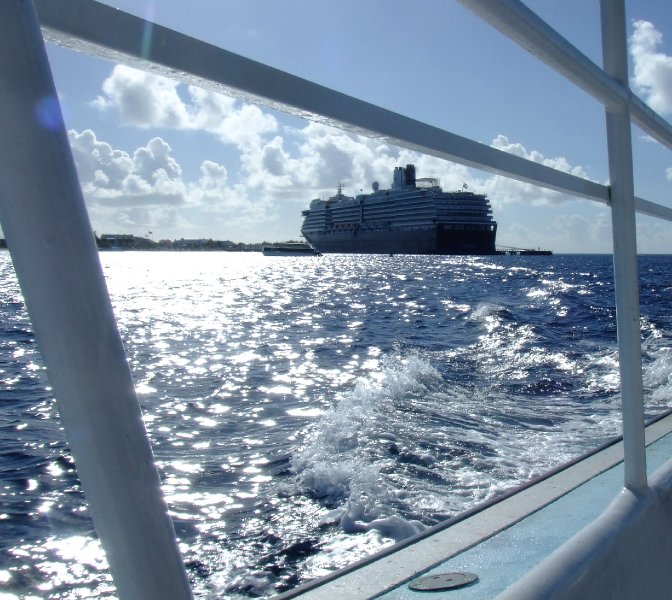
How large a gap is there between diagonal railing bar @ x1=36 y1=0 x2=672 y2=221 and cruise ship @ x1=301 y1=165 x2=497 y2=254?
5586 centimetres

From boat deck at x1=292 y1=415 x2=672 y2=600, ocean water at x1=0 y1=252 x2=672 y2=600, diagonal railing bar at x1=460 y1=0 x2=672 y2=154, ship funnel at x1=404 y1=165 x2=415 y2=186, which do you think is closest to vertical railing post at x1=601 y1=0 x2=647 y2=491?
diagonal railing bar at x1=460 y1=0 x2=672 y2=154

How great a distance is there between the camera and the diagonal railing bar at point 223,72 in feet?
1.32

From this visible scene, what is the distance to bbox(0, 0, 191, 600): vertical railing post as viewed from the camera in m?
0.34

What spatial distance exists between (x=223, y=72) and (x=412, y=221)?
5831 centimetres

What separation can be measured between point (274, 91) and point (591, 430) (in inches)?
194

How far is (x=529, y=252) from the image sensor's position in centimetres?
8675

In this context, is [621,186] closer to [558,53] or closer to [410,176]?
[558,53]

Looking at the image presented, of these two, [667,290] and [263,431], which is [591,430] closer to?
[263,431]

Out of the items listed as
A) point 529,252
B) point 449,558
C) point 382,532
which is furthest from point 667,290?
point 529,252

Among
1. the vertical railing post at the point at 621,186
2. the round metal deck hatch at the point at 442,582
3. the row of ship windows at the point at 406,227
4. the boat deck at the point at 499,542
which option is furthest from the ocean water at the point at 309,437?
the row of ship windows at the point at 406,227

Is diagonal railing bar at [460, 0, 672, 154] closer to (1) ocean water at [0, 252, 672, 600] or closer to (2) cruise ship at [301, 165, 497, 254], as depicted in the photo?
(1) ocean water at [0, 252, 672, 600]

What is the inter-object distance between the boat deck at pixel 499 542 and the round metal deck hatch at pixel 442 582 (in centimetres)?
1

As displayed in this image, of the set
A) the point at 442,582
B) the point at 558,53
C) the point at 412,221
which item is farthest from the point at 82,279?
the point at 412,221

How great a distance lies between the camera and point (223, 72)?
48 centimetres
